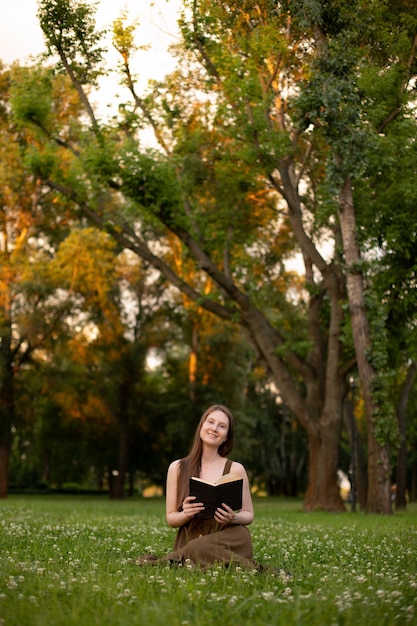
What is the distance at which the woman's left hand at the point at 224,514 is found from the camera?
7246 millimetres

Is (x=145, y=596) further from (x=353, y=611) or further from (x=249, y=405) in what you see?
(x=249, y=405)

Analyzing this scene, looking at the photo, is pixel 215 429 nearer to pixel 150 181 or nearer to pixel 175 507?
pixel 175 507

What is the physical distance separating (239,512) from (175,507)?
0.61m

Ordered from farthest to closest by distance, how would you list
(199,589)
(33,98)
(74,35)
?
(33,98), (74,35), (199,589)

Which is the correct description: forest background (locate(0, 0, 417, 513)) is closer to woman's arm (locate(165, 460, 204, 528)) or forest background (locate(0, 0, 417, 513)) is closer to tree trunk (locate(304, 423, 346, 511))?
tree trunk (locate(304, 423, 346, 511))

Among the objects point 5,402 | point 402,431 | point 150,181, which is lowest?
point 402,431

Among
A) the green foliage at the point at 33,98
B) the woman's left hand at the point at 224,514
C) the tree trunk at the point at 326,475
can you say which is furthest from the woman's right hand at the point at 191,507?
the green foliage at the point at 33,98

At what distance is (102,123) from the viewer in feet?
83.7

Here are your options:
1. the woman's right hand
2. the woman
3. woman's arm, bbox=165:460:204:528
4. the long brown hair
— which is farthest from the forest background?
the woman's right hand

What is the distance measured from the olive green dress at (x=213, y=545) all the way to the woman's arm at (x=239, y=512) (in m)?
0.09

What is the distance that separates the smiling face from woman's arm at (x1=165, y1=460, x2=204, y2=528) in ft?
1.34

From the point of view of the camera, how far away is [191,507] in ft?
23.9

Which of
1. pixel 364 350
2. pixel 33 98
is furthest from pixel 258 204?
pixel 364 350

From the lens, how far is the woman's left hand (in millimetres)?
7246
